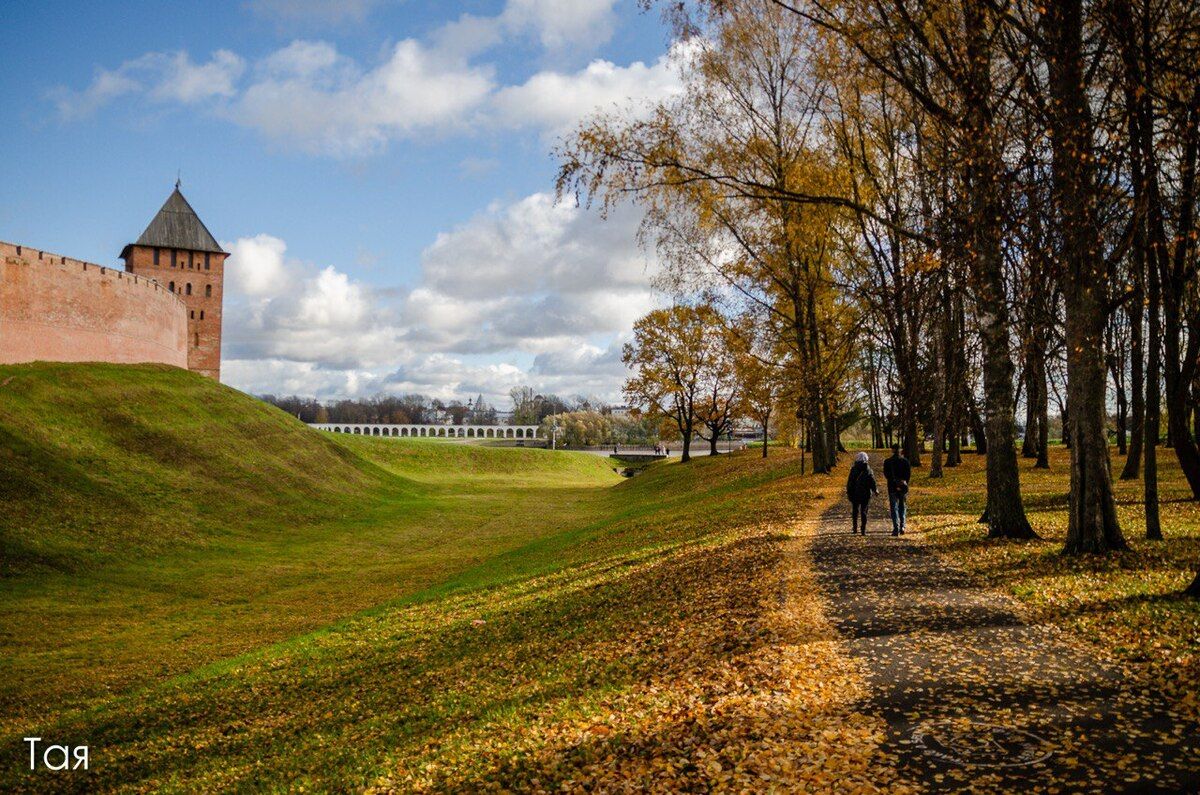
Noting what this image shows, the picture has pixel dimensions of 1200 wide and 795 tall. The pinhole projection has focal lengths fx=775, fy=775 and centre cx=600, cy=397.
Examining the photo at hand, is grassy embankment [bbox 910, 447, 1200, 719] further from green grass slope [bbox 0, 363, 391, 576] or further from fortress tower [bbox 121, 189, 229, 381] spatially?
fortress tower [bbox 121, 189, 229, 381]

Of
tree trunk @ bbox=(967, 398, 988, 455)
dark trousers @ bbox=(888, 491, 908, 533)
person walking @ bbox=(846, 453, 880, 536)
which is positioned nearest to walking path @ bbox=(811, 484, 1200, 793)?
dark trousers @ bbox=(888, 491, 908, 533)

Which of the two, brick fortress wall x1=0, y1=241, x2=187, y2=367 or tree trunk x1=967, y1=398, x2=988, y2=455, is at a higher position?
brick fortress wall x1=0, y1=241, x2=187, y2=367

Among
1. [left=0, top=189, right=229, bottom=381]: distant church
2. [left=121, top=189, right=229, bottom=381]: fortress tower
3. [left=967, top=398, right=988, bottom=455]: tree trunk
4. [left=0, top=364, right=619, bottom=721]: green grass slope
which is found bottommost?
[left=0, top=364, right=619, bottom=721]: green grass slope

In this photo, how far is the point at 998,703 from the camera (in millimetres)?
6840

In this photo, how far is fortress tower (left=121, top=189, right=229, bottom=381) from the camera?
63375 millimetres

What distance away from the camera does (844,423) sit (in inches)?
2287

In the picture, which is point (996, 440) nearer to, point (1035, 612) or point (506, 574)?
point (1035, 612)

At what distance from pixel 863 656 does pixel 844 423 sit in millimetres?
52145

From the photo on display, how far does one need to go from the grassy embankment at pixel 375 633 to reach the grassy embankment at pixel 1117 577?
2.83m

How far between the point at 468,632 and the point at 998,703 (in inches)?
362

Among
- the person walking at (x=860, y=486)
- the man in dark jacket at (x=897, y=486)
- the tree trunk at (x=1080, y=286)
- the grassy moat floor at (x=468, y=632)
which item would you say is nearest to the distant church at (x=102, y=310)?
the grassy moat floor at (x=468, y=632)

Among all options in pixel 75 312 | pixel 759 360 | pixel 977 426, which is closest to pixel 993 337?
pixel 759 360

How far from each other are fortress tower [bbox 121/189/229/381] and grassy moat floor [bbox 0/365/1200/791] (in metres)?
30.4

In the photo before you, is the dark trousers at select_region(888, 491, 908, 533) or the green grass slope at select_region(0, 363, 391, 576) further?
the green grass slope at select_region(0, 363, 391, 576)
